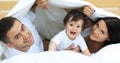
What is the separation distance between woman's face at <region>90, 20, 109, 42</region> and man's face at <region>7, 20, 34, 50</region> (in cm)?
28

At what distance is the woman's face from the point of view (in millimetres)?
1025

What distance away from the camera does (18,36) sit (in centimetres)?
89

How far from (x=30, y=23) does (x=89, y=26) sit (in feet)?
0.81

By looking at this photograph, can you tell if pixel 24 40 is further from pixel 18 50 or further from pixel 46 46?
pixel 46 46

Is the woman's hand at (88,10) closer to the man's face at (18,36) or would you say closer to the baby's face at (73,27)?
the baby's face at (73,27)

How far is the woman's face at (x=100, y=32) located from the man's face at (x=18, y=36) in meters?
0.28

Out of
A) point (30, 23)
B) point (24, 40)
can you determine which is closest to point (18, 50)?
point (24, 40)

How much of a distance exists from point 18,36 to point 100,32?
33 centimetres

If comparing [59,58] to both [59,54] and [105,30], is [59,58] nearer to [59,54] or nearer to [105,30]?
[59,54]

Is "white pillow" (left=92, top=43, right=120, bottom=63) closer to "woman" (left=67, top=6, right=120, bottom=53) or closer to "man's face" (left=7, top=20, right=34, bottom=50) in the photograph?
"woman" (left=67, top=6, right=120, bottom=53)

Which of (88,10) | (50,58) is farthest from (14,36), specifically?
(88,10)

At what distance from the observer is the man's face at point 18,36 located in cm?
88

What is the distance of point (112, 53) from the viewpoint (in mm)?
911

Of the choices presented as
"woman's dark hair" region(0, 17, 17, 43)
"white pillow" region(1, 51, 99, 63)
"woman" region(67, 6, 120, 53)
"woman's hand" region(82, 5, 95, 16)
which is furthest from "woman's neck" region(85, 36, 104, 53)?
"woman's dark hair" region(0, 17, 17, 43)
